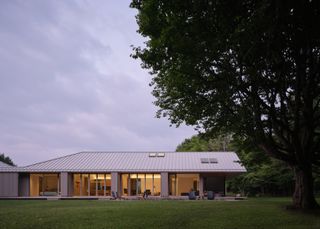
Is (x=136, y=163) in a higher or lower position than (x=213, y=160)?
lower

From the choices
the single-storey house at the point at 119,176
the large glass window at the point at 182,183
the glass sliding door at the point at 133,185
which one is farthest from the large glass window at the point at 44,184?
the large glass window at the point at 182,183

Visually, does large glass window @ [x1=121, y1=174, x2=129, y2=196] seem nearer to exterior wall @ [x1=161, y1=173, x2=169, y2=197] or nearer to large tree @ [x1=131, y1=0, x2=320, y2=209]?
exterior wall @ [x1=161, y1=173, x2=169, y2=197]

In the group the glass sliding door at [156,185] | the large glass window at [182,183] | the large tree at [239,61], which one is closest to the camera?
the large tree at [239,61]

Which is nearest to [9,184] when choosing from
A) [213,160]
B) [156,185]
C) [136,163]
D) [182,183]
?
[136,163]

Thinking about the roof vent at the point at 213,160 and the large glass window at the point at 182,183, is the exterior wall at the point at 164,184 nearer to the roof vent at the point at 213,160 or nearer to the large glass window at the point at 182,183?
the large glass window at the point at 182,183

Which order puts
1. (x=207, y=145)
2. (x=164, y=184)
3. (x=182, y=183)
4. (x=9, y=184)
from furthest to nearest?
(x=207, y=145) → (x=182, y=183) → (x=9, y=184) → (x=164, y=184)

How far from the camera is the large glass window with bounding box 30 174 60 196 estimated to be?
39656 mm

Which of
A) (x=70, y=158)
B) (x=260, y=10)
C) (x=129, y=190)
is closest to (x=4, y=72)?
(x=70, y=158)

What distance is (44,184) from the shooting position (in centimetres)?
4000

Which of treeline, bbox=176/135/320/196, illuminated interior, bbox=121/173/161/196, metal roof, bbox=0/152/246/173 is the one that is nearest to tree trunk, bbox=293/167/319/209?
metal roof, bbox=0/152/246/173

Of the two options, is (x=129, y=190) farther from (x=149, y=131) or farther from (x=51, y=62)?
(x=149, y=131)

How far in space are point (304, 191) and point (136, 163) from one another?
2219 cm

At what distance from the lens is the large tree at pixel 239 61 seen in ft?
32.7

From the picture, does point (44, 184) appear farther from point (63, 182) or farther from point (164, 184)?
point (164, 184)
